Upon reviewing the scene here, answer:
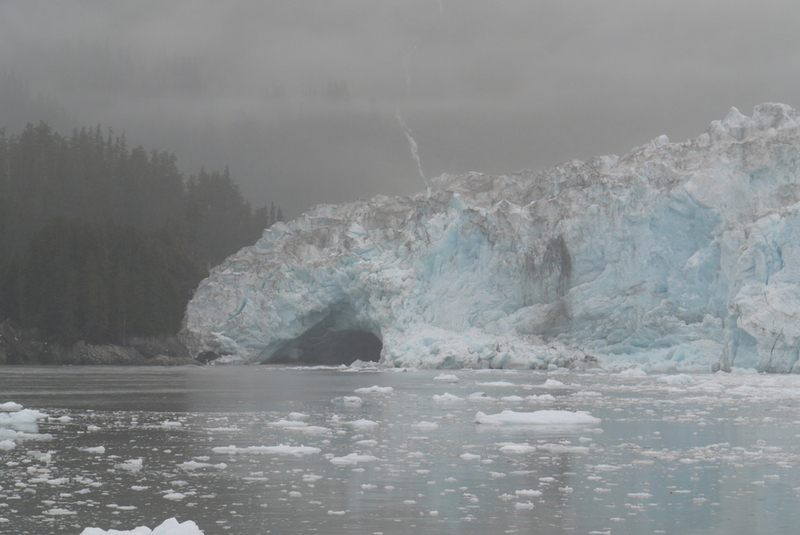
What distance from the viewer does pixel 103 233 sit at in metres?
46.3

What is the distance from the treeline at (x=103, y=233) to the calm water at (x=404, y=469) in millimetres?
26965

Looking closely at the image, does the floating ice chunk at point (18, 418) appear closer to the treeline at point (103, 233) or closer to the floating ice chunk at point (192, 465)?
the floating ice chunk at point (192, 465)

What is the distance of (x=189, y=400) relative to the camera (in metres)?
19.2

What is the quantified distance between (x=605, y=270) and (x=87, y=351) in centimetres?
2635

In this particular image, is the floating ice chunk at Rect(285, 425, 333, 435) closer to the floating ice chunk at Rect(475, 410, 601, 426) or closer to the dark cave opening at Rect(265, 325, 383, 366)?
the floating ice chunk at Rect(475, 410, 601, 426)

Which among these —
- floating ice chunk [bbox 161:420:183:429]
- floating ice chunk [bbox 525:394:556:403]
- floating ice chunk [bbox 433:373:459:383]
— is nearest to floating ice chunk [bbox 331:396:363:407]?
floating ice chunk [bbox 525:394:556:403]

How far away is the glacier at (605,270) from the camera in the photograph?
97.3 ft

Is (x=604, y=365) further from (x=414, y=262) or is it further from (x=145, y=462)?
(x=145, y=462)

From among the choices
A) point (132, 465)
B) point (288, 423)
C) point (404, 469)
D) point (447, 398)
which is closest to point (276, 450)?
point (132, 465)

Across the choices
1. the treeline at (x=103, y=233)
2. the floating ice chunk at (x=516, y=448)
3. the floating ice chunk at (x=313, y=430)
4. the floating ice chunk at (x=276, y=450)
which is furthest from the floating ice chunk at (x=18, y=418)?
the treeline at (x=103, y=233)

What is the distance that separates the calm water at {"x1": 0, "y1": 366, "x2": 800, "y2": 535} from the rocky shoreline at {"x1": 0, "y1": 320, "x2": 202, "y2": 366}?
2699 cm

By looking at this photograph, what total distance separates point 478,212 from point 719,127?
A: 1184cm

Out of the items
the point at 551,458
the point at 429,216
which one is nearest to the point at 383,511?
the point at 551,458

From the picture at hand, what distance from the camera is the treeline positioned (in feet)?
140
